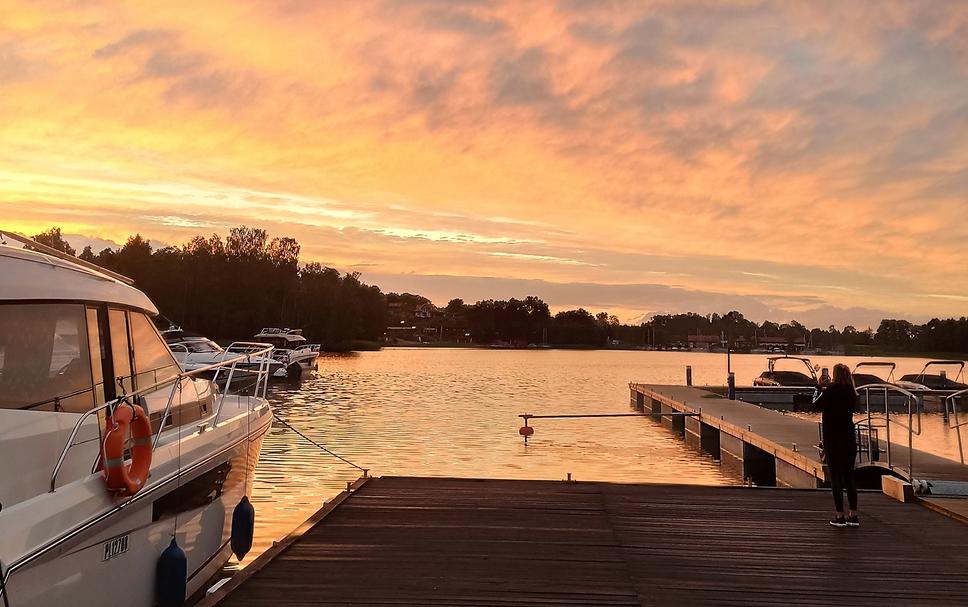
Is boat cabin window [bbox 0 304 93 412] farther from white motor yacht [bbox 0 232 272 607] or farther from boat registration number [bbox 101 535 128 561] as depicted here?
boat registration number [bbox 101 535 128 561]

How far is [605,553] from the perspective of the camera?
24.6 feet

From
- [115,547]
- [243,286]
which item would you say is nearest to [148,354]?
[115,547]

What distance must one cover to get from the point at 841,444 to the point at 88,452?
7650 millimetres

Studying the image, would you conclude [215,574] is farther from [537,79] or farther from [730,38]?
[730,38]

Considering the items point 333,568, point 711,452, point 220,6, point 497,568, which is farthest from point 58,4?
point 711,452

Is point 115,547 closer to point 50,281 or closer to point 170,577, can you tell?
point 170,577

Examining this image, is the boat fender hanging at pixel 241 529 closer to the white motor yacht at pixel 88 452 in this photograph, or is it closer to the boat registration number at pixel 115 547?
the white motor yacht at pixel 88 452

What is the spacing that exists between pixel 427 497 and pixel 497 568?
3283mm

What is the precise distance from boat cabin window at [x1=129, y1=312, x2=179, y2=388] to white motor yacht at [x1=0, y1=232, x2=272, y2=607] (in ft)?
0.07

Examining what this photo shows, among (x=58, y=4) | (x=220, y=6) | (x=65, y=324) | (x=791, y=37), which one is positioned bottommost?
(x=65, y=324)

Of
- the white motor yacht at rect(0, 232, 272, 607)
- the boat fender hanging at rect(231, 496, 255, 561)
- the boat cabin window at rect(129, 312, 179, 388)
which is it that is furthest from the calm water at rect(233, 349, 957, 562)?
the white motor yacht at rect(0, 232, 272, 607)

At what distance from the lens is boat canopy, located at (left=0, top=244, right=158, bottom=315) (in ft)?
17.9

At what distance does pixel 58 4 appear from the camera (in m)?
12.4

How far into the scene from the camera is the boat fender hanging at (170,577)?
648 centimetres
